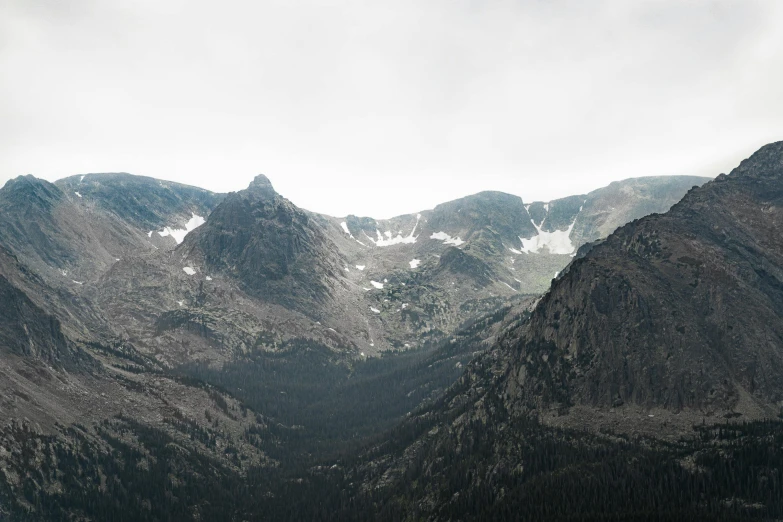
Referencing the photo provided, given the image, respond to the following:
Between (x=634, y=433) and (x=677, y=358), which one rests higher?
(x=677, y=358)

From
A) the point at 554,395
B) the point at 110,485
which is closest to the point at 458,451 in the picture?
the point at 554,395

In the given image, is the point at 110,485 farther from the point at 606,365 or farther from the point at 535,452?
the point at 606,365

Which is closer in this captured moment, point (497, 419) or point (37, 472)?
point (37, 472)

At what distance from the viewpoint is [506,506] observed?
14488cm

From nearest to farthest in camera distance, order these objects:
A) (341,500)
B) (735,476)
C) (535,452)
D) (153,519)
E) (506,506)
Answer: (735,476), (506,506), (535,452), (153,519), (341,500)

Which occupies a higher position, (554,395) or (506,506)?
(554,395)

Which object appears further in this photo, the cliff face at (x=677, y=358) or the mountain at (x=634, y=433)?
the cliff face at (x=677, y=358)

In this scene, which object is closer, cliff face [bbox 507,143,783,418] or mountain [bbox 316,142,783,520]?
mountain [bbox 316,142,783,520]

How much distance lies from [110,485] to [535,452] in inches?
5096

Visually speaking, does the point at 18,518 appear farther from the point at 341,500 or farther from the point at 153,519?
the point at 341,500

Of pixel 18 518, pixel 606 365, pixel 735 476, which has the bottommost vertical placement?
pixel 18 518

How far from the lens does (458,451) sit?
185 m

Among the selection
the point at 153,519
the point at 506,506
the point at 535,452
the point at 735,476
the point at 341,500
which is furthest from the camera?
the point at 341,500

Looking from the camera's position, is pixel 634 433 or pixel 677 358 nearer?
pixel 634 433
